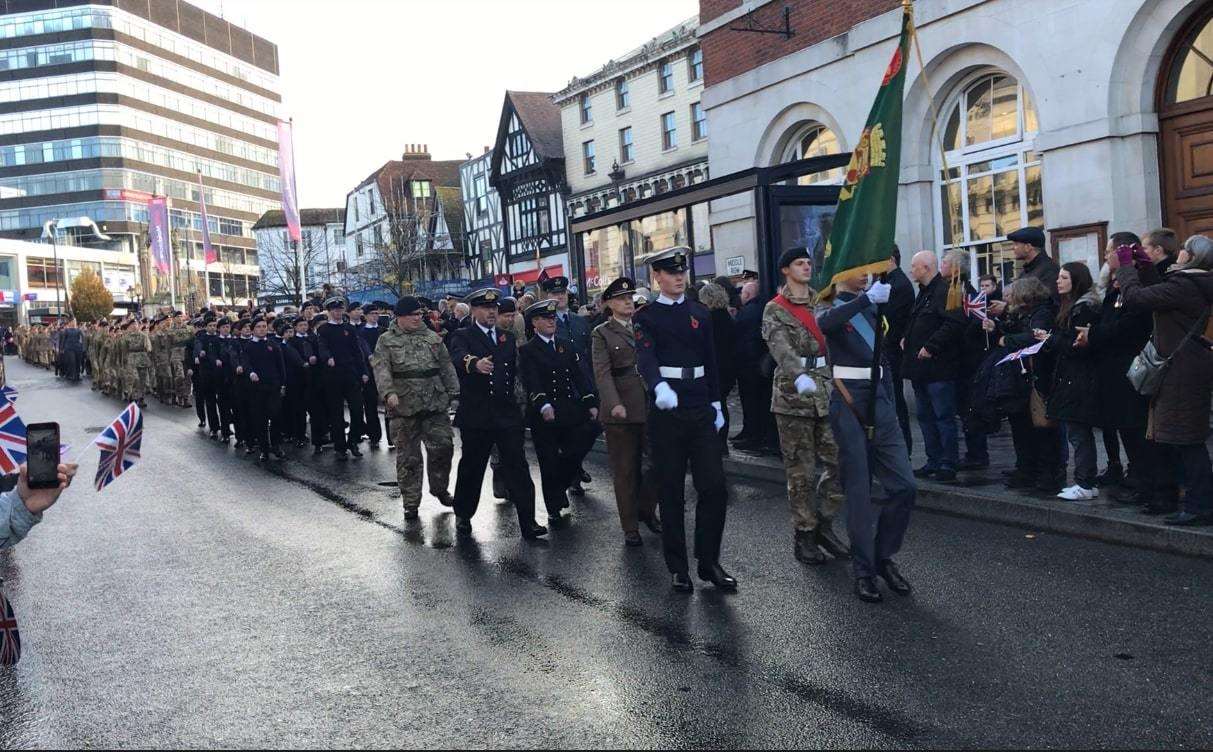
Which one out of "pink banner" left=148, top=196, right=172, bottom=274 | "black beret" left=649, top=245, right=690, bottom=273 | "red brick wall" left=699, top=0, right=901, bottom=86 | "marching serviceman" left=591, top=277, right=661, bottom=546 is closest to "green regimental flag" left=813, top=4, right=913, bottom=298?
"black beret" left=649, top=245, right=690, bottom=273

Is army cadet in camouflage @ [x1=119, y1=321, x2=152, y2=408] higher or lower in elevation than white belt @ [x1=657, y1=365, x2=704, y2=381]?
higher

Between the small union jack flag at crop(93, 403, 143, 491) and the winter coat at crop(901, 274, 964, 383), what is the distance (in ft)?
A: 22.0

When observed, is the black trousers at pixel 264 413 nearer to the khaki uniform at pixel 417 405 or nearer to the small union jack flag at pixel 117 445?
the khaki uniform at pixel 417 405

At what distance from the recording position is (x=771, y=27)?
19188 mm

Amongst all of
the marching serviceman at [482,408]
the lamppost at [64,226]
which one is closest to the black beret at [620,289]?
the marching serviceman at [482,408]

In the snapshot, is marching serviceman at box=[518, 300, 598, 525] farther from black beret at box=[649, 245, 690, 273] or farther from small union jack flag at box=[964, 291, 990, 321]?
small union jack flag at box=[964, 291, 990, 321]

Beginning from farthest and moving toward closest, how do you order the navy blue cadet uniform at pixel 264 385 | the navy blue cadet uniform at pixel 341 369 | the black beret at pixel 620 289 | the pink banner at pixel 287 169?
1. the pink banner at pixel 287 169
2. the navy blue cadet uniform at pixel 264 385
3. the navy blue cadet uniform at pixel 341 369
4. the black beret at pixel 620 289

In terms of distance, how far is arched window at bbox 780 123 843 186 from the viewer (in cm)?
1805

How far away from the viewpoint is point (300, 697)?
512 centimetres

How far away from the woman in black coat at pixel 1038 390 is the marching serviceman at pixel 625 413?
2.92 metres

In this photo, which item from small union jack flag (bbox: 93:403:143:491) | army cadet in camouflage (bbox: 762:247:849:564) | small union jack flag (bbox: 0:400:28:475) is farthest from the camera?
army cadet in camouflage (bbox: 762:247:849:564)

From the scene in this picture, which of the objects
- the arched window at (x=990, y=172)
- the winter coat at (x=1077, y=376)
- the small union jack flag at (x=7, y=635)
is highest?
the arched window at (x=990, y=172)

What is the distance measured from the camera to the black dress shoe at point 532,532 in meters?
8.67

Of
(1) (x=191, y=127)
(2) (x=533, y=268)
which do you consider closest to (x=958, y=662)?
(2) (x=533, y=268)
